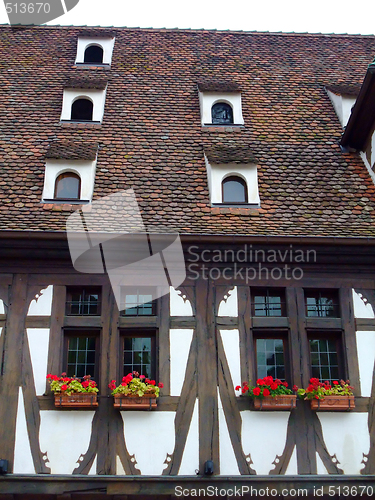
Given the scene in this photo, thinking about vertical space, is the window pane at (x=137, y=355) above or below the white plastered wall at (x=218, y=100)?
below

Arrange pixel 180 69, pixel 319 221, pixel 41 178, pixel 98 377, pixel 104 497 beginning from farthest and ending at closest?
pixel 180 69, pixel 41 178, pixel 319 221, pixel 98 377, pixel 104 497

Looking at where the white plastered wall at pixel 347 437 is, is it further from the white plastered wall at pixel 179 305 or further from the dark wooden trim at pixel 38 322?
the dark wooden trim at pixel 38 322

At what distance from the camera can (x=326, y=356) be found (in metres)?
10.1

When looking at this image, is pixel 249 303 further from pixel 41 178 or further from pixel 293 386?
pixel 41 178

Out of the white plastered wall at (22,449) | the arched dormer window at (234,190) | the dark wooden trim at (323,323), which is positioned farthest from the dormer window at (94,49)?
the white plastered wall at (22,449)

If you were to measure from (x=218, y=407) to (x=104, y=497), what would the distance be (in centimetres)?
184

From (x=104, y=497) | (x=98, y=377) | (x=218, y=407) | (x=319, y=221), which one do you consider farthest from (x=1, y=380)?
(x=319, y=221)

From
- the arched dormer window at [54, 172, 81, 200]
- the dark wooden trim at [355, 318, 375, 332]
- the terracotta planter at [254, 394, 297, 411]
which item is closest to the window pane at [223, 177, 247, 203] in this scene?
the arched dormer window at [54, 172, 81, 200]

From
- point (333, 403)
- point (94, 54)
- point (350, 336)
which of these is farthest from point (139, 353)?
point (94, 54)

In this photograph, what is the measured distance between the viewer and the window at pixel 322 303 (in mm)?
10273

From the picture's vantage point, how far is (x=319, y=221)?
10.7 meters

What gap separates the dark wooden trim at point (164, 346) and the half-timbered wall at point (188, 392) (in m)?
0.01

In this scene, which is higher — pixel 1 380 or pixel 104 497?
pixel 1 380

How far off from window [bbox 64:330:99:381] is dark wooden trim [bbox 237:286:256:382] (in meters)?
2.00
